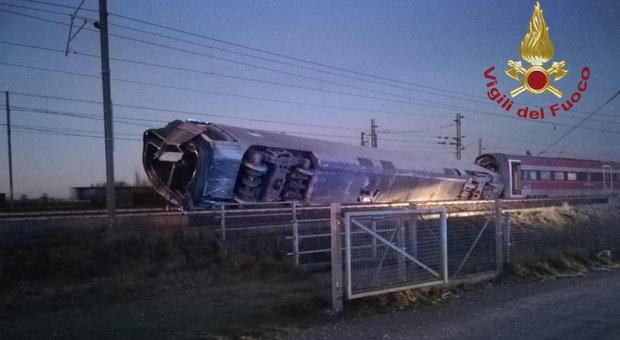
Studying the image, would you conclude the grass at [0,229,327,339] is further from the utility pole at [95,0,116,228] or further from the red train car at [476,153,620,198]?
the red train car at [476,153,620,198]

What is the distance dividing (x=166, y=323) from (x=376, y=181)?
13.2m

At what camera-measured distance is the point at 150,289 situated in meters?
10.4

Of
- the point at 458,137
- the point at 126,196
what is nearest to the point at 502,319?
the point at 126,196

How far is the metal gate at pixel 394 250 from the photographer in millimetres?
9023

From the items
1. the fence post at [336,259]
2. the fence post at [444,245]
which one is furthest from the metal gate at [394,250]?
the fence post at [336,259]

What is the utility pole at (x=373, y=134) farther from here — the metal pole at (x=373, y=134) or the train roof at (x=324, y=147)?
the train roof at (x=324, y=147)

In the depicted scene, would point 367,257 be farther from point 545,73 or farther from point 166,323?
point 545,73

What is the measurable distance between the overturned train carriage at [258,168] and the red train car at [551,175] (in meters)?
13.1

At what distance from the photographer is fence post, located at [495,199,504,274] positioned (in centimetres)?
1196

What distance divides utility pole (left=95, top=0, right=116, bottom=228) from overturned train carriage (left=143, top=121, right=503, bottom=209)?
70.7 inches

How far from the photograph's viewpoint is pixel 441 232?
10516mm

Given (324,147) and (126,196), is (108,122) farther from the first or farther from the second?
(126,196)

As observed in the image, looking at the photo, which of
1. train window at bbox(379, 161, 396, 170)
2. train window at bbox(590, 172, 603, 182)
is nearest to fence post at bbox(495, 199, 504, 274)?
train window at bbox(379, 161, 396, 170)

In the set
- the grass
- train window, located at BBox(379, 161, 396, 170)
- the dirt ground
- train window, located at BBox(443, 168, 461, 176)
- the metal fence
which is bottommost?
the dirt ground
